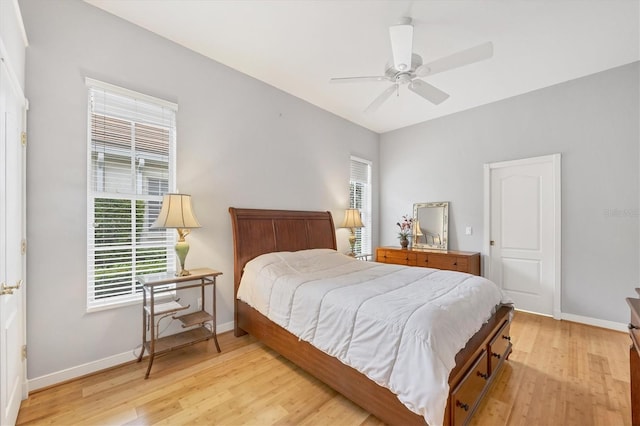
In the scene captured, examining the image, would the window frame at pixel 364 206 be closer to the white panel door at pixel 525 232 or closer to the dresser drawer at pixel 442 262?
the dresser drawer at pixel 442 262

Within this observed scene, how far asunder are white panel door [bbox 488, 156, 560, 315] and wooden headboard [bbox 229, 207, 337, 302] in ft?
8.31

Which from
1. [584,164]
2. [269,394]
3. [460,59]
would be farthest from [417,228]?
[269,394]


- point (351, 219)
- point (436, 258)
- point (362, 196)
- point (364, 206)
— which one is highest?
point (362, 196)

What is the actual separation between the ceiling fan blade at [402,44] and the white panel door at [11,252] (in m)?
2.36

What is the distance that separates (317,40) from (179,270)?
268 cm

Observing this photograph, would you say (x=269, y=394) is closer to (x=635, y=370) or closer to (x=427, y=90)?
(x=635, y=370)

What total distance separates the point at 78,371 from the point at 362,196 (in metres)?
4.48

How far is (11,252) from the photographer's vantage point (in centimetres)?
169

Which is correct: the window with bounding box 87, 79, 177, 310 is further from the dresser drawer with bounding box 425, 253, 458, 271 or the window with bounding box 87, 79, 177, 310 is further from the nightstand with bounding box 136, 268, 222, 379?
the dresser drawer with bounding box 425, 253, 458, 271

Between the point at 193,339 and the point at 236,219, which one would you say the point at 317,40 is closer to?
the point at 236,219

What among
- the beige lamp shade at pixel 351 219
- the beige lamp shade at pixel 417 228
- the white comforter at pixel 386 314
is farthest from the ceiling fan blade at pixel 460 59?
the beige lamp shade at pixel 417 228

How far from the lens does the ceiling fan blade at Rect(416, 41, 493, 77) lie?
1989mm

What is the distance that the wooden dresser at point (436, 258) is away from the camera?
3965 millimetres

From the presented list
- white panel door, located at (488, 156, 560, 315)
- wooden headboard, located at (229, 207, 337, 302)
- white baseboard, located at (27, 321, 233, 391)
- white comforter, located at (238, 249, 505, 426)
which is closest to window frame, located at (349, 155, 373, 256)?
wooden headboard, located at (229, 207, 337, 302)
